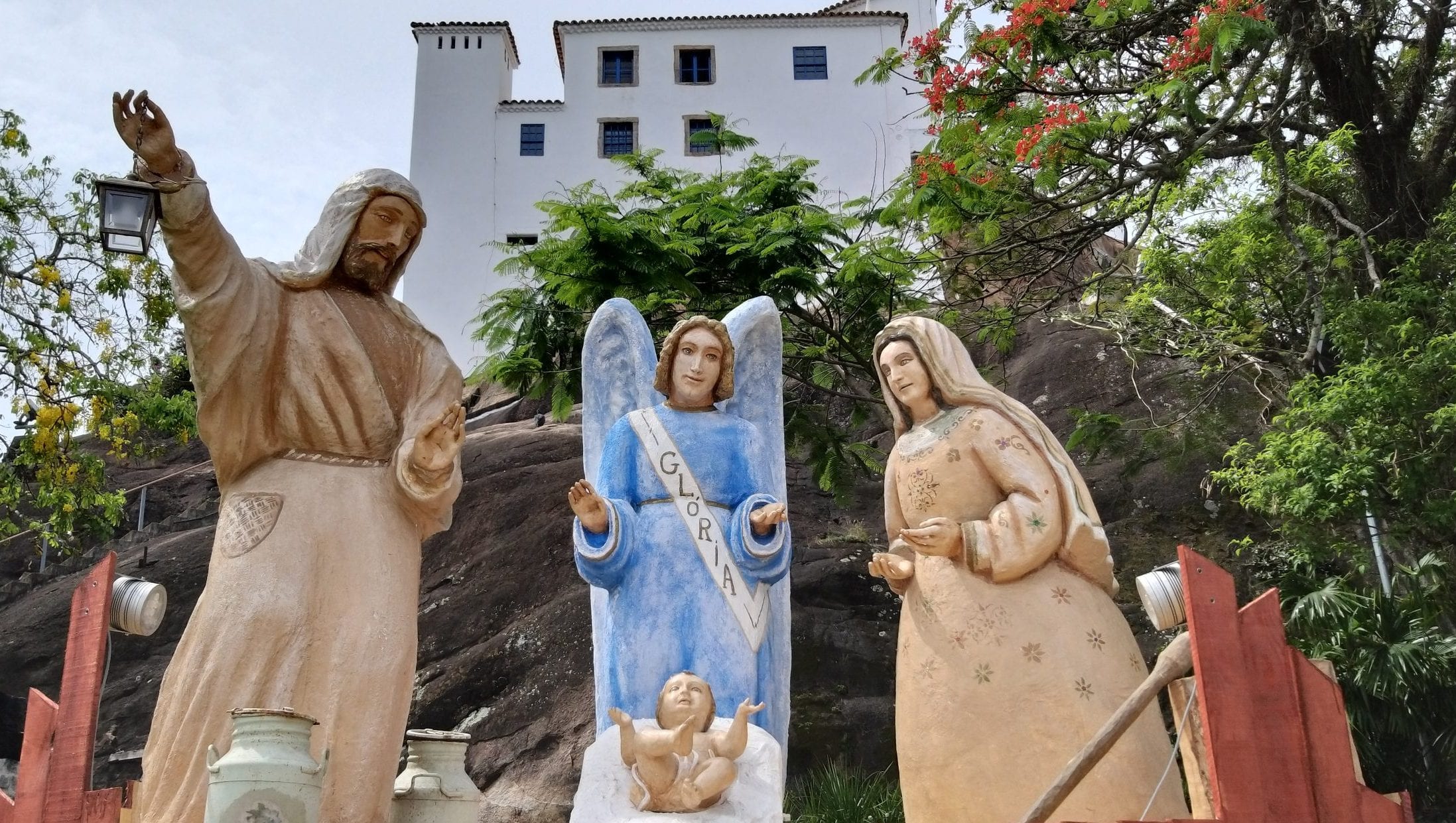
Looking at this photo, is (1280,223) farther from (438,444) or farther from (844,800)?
(438,444)

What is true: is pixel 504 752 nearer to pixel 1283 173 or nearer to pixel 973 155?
pixel 973 155

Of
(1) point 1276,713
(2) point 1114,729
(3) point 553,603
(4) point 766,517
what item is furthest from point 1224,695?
(3) point 553,603

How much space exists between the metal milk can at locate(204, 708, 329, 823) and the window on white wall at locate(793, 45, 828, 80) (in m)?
32.2

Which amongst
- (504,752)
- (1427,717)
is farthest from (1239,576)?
(504,752)

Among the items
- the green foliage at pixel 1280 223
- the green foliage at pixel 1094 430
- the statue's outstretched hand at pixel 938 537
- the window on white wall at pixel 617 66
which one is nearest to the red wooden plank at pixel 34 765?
the statue's outstretched hand at pixel 938 537

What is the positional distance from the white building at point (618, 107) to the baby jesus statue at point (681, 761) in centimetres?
2786

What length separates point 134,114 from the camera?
4957 mm

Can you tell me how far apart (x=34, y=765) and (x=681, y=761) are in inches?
88.5

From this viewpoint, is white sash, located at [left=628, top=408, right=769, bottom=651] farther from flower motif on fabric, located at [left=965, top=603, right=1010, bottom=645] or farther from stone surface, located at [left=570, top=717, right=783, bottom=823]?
flower motif on fabric, located at [left=965, top=603, right=1010, bottom=645]

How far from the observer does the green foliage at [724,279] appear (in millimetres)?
10773

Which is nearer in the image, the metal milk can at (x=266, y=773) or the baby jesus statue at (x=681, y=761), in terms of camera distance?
the metal milk can at (x=266, y=773)

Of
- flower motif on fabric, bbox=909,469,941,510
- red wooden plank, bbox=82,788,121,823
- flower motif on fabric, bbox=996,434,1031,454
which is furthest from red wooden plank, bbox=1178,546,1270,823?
red wooden plank, bbox=82,788,121,823

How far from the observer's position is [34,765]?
4613 millimetres

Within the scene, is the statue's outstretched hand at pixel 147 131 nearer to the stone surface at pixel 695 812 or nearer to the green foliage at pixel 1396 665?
the stone surface at pixel 695 812
